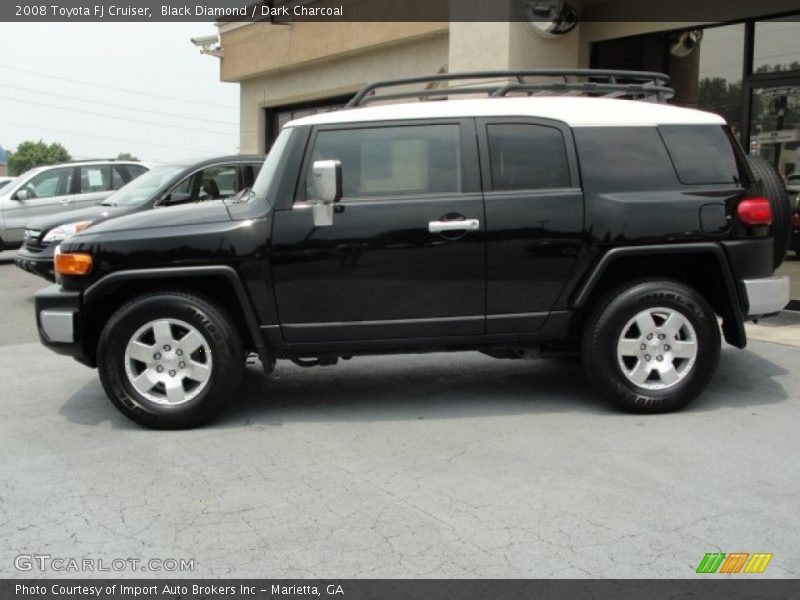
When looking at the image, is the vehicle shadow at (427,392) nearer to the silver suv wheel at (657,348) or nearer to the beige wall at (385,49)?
the silver suv wheel at (657,348)

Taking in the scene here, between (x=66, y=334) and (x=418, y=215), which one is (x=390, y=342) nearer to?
(x=418, y=215)

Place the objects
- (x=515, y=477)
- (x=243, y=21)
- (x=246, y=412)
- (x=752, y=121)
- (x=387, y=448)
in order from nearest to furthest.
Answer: (x=515, y=477)
(x=387, y=448)
(x=246, y=412)
(x=752, y=121)
(x=243, y=21)

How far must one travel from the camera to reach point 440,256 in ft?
16.3

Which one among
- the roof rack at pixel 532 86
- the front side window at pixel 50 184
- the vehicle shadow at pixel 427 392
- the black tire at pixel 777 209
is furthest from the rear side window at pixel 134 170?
the black tire at pixel 777 209

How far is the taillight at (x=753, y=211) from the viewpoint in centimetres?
512

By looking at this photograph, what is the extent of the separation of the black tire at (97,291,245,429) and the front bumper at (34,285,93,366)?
0.19 meters

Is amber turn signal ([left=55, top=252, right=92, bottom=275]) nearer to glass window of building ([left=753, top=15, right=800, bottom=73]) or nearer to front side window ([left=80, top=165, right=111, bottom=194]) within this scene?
glass window of building ([left=753, top=15, right=800, bottom=73])

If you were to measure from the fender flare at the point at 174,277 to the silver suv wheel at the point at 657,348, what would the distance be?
2.29 metres

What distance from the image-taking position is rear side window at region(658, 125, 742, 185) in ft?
16.9

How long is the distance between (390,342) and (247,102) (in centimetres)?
1542

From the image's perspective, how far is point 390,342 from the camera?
5039 mm

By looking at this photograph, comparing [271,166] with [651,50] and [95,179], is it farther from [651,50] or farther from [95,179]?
[95,179]
